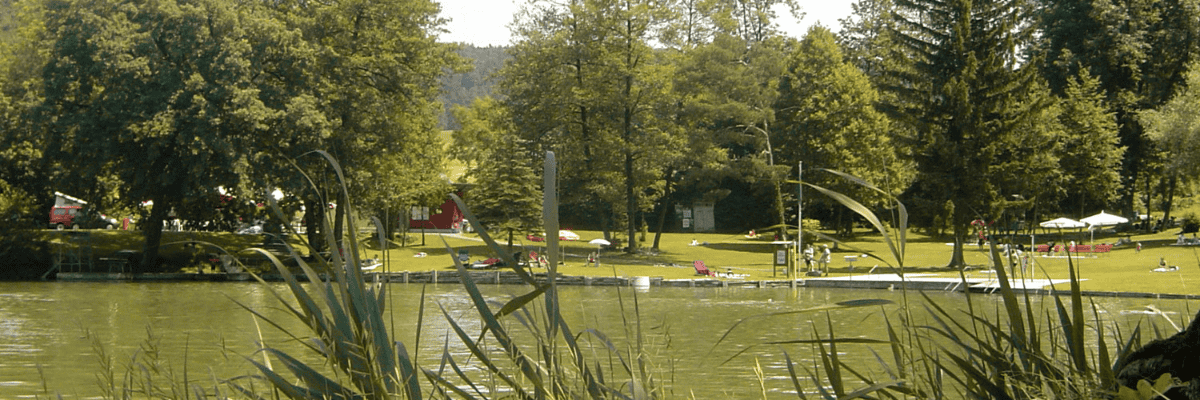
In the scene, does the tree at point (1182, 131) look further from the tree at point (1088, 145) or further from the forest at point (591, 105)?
the tree at point (1088, 145)

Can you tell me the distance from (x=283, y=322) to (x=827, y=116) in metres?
31.2

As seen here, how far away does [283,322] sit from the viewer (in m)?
19.7

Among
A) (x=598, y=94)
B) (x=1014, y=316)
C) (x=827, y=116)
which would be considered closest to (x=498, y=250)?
(x=1014, y=316)

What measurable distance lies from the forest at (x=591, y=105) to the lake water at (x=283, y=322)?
3.78m

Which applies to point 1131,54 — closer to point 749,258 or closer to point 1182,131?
point 1182,131

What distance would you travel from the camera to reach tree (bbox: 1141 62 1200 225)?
1451 inches

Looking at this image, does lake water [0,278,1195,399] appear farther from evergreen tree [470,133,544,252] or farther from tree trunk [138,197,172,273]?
evergreen tree [470,133,544,252]

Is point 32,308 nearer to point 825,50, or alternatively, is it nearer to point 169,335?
point 169,335

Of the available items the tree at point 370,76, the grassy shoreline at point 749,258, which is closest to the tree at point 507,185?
the grassy shoreline at point 749,258

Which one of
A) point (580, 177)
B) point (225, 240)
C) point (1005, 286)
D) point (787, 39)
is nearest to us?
point (1005, 286)

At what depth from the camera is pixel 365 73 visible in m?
36.4

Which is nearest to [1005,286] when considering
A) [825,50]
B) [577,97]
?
[577,97]

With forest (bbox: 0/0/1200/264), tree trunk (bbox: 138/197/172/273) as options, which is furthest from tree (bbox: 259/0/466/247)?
tree trunk (bbox: 138/197/172/273)

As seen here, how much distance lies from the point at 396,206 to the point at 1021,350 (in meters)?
42.5
